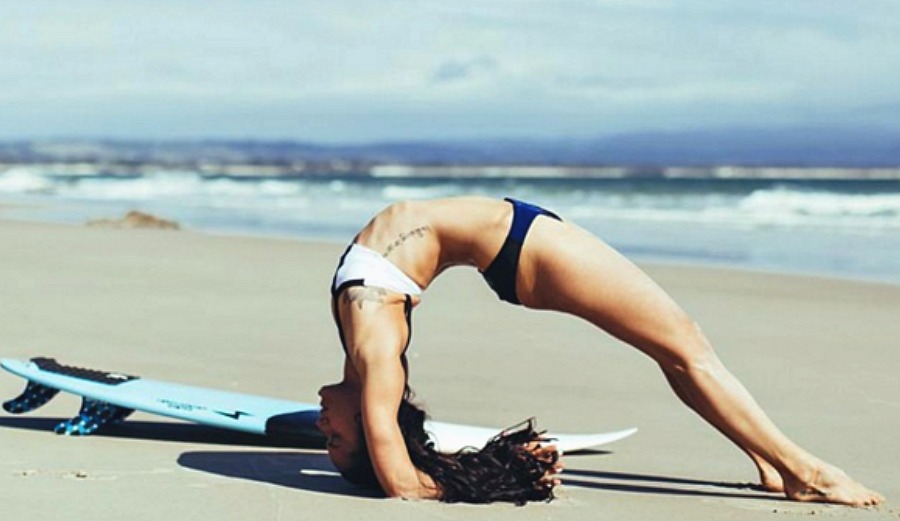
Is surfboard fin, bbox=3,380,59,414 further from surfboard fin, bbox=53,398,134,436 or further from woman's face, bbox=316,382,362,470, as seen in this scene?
woman's face, bbox=316,382,362,470

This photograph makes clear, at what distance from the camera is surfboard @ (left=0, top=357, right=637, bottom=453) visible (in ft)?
19.2

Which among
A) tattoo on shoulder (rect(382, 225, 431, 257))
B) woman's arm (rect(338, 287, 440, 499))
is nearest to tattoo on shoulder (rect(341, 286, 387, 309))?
woman's arm (rect(338, 287, 440, 499))

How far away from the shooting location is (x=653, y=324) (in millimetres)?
4820

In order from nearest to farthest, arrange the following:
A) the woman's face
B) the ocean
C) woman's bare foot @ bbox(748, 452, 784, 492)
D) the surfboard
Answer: the woman's face < woman's bare foot @ bbox(748, 452, 784, 492) < the surfboard < the ocean

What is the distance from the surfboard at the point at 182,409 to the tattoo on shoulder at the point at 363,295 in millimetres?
1083

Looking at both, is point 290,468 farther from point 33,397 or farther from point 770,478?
point 770,478

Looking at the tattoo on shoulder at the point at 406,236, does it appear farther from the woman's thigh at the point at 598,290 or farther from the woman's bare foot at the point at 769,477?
the woman's bare foot at the point at 769,477

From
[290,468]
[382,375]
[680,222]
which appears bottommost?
[290,468]

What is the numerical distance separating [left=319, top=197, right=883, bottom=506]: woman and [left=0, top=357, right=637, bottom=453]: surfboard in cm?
87

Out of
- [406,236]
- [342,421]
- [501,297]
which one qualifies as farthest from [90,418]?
[501,297]

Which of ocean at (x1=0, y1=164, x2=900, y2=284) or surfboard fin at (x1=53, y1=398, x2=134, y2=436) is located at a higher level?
ocean at (x1=0, y1=164, x2=900, y2=284)

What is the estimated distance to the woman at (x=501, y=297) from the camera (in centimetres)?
475

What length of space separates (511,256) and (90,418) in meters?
2.14

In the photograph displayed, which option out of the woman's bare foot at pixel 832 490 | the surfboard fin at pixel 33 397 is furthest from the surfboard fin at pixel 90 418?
the woman's bare foot at pixel 832 490
